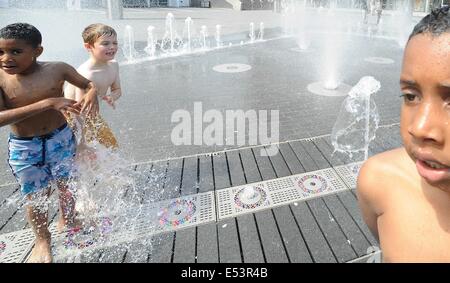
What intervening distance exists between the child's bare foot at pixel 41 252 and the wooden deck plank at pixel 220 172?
1.90 m

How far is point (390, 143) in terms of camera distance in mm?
5008

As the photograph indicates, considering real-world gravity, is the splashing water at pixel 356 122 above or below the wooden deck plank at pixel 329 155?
above

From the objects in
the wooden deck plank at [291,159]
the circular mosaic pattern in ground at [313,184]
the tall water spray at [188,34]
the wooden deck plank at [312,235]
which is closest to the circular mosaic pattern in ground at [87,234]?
the wooden deck plank at [312,235]

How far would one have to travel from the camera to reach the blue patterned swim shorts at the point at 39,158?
8.77ft

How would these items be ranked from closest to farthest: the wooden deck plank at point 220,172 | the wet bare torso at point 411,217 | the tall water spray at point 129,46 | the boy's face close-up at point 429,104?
the boy's face close-up at point 429,104
the wet bare torso at point 411,217
the wooden deck plank at point 220,172
the tall water spray at point 129,46

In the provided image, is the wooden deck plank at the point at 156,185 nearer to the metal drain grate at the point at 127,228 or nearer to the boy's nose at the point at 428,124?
the metal drain grate at the point at 127,228

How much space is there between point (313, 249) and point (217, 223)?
39.1 inches

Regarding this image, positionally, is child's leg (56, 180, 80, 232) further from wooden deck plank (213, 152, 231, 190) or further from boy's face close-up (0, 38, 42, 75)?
wooden deck plank (213, 152, 231, 190)

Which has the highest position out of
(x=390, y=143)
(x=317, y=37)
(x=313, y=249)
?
(x=317, y=37)

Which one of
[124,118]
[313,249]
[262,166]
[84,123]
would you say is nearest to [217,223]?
[313,249]
